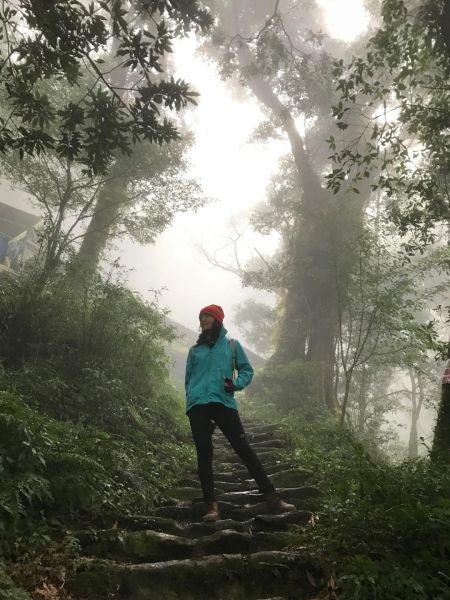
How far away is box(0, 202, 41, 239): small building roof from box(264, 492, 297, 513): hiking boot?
24.7 m

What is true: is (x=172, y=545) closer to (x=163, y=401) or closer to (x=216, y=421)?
(x=216, y=421)

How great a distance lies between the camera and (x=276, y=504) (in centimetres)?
451

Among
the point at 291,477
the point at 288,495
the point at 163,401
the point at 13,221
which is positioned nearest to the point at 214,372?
the point at 288,495

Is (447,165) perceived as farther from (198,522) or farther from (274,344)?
(274,344)

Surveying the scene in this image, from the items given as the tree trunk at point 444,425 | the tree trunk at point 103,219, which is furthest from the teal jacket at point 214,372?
the tree trunk at point 103,219

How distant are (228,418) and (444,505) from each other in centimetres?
212

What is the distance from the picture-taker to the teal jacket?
15.0 feet

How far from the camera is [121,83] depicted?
20359 millimetres

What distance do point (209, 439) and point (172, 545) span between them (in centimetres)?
109

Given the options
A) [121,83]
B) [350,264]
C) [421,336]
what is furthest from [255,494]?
[121,83]

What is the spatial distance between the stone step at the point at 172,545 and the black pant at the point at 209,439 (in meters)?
0.68

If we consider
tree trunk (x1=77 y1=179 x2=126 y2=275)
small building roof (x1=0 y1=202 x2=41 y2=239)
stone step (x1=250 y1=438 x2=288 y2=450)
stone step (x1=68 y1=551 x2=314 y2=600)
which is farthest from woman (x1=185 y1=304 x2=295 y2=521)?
small building roof (x1=0 y1=202 x2=41 y2=239)

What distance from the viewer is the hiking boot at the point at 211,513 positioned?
436 cm

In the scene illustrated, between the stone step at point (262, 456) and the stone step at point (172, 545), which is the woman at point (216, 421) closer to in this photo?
the stone step at point (172, 545)
